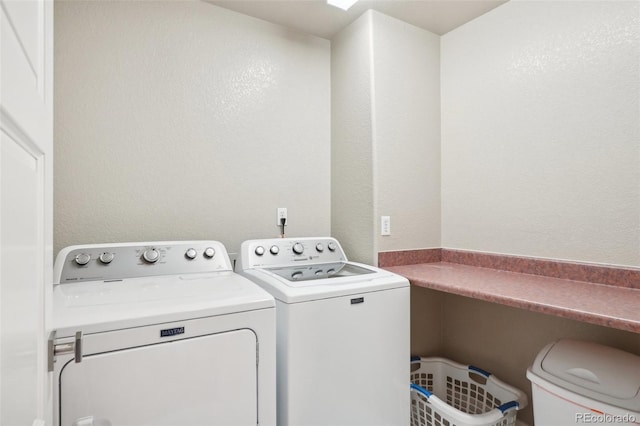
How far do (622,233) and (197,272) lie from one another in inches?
78.7

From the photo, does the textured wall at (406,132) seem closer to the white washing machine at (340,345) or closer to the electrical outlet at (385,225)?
the electrical outlet at (385,225)

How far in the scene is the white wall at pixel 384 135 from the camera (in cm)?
208

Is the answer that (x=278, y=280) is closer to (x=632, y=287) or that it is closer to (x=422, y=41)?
(x=632, y=287)

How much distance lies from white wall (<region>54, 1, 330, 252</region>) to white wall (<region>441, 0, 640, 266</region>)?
0.92m

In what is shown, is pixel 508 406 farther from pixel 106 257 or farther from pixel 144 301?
pixel 106 257

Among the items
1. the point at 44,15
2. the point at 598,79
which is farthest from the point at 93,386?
the point at 598,79

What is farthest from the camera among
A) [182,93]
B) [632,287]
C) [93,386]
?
[182,93]

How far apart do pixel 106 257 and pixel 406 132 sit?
1832mm

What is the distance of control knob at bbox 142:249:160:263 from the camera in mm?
1601

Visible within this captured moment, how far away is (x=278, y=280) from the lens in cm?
151

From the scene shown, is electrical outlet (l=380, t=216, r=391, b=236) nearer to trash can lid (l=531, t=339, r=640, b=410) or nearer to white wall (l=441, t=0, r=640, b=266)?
white wall (l=441, t=0, r=640, b=266)

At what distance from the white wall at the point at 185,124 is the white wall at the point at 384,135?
173 mm

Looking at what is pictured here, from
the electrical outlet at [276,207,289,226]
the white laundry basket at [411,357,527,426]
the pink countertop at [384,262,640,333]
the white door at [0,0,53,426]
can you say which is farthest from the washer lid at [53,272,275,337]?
the white laundry basket at [411,357,527,426]

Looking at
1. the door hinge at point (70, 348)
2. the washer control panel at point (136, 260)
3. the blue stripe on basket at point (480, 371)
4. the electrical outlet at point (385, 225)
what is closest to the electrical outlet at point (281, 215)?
the washer control panel at point (136, 260)
